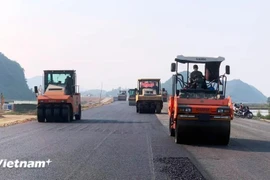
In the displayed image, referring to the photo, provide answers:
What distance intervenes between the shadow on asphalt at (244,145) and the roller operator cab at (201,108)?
0.33 meters

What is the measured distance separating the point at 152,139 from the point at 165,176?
816cm

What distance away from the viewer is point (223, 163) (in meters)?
13.5

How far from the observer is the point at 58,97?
30.3 m

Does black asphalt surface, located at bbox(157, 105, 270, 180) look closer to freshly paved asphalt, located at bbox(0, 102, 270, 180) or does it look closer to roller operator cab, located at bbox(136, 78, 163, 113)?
freshly paved asphalt, located at bbox(0, 102, 270, 180)

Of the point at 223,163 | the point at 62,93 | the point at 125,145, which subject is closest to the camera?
the point at 223,163

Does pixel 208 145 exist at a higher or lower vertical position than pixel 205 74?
lower

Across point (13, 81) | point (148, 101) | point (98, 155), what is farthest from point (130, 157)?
point (13, 81)

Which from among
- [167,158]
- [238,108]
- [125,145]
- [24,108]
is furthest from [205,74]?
[24,108]

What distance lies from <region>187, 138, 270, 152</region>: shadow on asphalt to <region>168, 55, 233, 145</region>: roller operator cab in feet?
1.09

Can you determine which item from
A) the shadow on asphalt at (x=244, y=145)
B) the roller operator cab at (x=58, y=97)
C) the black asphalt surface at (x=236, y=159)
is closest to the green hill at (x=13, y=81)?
the roller operator cab at (x=58, y=97)

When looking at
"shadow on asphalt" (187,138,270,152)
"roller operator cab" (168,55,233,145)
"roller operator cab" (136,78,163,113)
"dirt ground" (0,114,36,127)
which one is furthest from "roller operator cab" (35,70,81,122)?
"shadow on asphalt" (187,138,270,152)

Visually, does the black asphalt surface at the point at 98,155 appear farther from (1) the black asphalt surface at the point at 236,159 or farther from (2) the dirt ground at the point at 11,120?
(2) the dirt ground at the point at 11,120

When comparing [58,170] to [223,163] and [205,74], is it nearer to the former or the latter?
[223,163]

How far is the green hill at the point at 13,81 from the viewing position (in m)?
149
